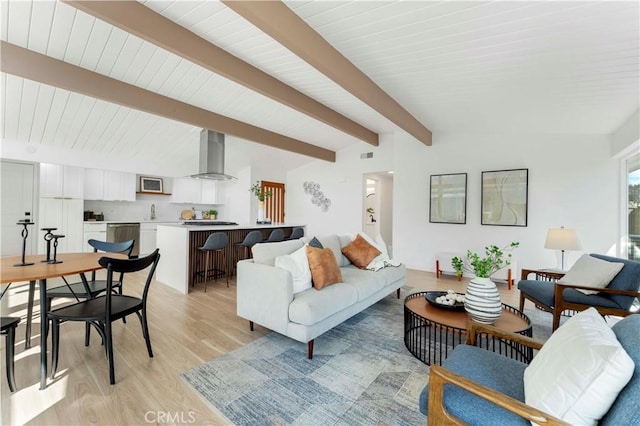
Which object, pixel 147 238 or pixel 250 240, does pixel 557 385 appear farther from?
pixel 147 238

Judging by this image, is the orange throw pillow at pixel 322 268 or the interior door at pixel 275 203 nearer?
the orange throw pillow at pixel 322 268

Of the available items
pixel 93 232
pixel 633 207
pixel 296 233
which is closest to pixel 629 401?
pixel 633 207

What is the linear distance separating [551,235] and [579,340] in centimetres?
328

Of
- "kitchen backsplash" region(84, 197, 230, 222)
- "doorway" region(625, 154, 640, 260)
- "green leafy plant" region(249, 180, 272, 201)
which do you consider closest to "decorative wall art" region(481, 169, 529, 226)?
"doorway" region(625, 154, 640, 260)

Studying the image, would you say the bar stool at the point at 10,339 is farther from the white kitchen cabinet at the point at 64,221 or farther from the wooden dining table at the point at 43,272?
the white kitchen cabinet at the point at 64,221

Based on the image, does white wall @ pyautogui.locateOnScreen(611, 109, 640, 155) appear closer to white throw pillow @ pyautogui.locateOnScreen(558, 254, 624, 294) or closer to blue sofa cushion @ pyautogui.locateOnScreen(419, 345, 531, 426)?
white throw pillow @ pyautogui.locateOnScreen(558, 254, 624, 294)

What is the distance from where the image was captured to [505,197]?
464 cm

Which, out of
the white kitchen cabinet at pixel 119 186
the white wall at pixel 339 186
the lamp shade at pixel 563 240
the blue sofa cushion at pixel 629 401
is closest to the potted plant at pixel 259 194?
the white wall at pixel 339 186

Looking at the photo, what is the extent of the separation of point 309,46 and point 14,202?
20.5ft

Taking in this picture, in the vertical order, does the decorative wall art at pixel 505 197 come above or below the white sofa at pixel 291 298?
above

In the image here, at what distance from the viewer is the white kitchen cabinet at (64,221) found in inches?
203

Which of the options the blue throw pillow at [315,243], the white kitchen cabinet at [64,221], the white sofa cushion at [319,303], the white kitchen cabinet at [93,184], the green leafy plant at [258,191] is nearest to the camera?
the white sofa cushion at [319,303]

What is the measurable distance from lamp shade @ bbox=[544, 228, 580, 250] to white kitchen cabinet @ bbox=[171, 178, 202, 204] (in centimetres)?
784

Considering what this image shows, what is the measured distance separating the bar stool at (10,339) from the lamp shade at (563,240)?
17.2 feet
